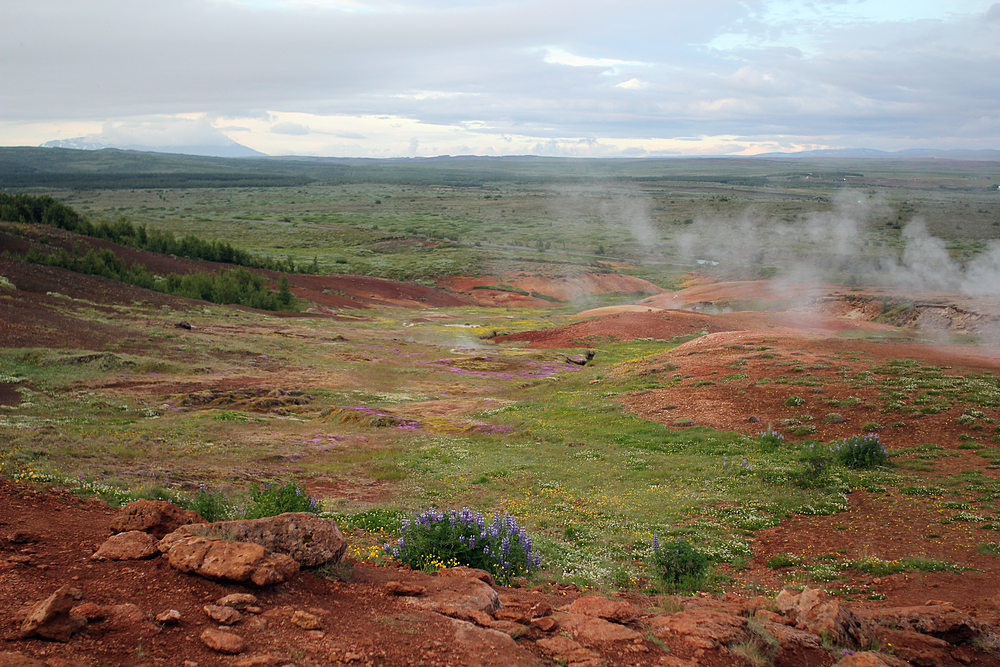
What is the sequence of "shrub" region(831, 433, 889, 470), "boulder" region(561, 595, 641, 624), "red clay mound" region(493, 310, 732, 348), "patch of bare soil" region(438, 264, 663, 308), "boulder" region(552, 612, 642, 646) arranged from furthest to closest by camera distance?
"patch of bare soil" region(438, 264, 663, 308) → "red clay mound" region(493, 310, 732, 348) → "shrub" region(831, 433, 889, 470) → "boulder" region(561, 595, 641, 624) → "boulder" region(552, 612, 642, 646)

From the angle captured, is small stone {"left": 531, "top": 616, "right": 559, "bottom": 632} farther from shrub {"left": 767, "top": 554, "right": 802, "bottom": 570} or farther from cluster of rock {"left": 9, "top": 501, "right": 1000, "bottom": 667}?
shrub {"left": 767, "top": 554, "right": 802, "bottom": 570}

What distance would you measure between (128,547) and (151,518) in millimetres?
904

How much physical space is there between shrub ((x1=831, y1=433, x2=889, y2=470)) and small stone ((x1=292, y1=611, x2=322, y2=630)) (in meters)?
12.7

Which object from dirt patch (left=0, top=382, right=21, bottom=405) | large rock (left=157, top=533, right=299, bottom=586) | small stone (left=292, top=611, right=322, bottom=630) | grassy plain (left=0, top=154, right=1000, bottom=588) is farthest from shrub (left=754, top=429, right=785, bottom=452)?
dirt patch (left=0, top=382, right=21, bottom=405)

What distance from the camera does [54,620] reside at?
443cm

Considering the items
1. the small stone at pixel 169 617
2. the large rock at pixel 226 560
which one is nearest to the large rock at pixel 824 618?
the large rock at pixel 226 560

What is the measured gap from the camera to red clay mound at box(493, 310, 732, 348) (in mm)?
41094

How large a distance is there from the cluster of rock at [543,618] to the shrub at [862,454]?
7599 mm

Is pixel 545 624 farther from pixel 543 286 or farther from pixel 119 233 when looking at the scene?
pixel 543 286

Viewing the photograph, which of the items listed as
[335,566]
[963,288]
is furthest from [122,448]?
[963,288]

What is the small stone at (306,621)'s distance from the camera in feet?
17.2

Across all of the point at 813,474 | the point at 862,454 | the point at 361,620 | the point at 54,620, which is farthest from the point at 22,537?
the point at 862,454

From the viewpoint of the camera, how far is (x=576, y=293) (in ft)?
224

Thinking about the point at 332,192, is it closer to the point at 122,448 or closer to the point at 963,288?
the point at 963,288
